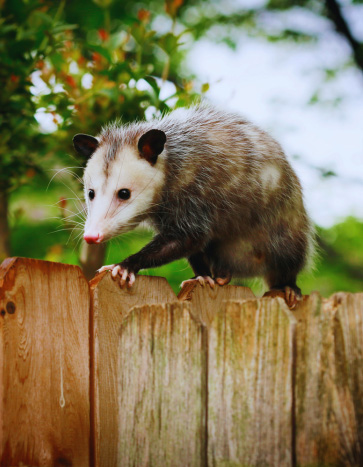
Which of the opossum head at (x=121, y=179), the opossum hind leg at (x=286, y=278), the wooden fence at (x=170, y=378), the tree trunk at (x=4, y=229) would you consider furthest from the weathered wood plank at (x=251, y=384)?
the tree trunk at (x=4, y=229)

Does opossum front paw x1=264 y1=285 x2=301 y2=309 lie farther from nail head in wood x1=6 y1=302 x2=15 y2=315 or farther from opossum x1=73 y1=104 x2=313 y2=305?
nail head in wood x1=6 y1=302 x2=15 y2=315

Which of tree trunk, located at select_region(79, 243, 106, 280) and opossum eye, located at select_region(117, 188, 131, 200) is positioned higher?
opossum eye, located at select_region(117, 188, 131, 200)

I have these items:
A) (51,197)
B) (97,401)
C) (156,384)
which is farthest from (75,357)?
(51,197)

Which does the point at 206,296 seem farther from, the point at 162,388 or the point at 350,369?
the point at 350,369

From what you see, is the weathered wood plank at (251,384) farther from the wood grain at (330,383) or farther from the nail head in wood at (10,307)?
the nail head in wood at (10,307)

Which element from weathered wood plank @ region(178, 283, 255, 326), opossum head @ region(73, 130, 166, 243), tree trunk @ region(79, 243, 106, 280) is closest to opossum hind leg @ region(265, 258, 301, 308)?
weathered wood plank @ region(178, 283, 255, 326)

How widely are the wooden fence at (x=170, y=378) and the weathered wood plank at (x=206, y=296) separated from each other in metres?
0.28

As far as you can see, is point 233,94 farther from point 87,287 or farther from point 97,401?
point 97,401

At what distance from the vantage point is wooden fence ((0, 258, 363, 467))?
1.19m

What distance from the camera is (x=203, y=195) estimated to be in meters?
2.26

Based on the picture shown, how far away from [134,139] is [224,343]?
1.18 metres

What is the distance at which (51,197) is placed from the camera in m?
5.26

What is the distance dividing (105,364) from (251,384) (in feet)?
1.61

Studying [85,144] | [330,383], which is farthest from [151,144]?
[330,383]
